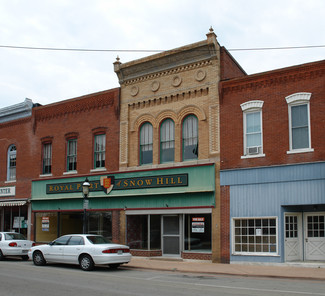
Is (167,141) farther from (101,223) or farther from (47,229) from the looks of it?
(47,229)

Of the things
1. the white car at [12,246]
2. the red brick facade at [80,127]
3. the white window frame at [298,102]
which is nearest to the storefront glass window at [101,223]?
the red brick facade at [80,127]

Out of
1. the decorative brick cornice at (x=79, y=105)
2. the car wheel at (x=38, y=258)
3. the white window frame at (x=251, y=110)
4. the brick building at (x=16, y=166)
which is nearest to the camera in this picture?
the car wheel at (x=38, y=258)

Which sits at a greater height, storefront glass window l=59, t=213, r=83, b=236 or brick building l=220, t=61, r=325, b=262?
brick building l=220, t=61, r=325, b=262

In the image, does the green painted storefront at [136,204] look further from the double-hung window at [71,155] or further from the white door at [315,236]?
the white door at [315,236]

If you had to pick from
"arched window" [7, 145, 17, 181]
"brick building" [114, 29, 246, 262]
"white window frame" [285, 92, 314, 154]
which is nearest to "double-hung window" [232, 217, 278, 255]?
"brick building" [114, 29, 246, 262]

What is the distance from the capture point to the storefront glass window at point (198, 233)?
20.2 meters

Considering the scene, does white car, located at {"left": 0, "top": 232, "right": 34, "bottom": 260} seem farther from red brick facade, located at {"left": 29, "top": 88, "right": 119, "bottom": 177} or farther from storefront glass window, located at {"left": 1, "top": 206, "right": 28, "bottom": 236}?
storefront glass window, located at {"left": 1, "top": 206, "right": 28, "bottom": 236}

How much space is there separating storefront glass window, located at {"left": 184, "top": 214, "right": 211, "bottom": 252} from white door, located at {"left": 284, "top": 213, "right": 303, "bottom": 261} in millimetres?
3546

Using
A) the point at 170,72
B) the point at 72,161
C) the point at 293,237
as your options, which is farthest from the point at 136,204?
the point at 293,237

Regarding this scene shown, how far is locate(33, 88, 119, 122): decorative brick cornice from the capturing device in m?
24.6

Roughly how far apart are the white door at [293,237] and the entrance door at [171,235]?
5.28 m

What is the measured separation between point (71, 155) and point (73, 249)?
31.8 feet

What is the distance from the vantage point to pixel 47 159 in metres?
27.5

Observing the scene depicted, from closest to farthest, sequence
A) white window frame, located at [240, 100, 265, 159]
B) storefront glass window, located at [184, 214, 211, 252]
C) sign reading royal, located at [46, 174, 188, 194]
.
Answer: white window frame, located at [240, 100, 265, 159]
storefront glass window, located at [184, 214, 211, 252]
sign reading royal, located at [46, 174, 188, 194]
